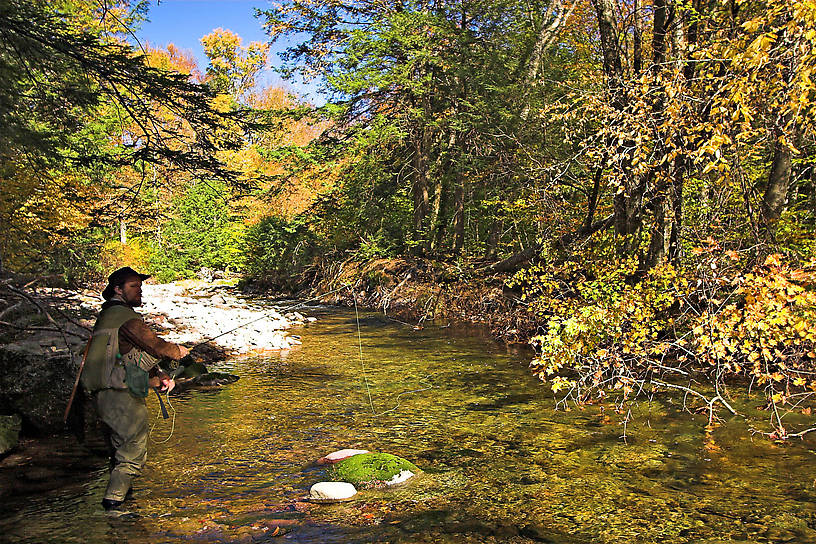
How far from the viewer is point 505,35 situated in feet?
63.1

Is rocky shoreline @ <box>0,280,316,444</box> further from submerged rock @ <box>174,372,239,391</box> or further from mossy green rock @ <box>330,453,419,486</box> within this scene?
mossy green rock @ <box>330,453,419,486</box>

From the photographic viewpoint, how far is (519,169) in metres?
13.8

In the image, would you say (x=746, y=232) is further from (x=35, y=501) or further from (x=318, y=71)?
(x=318, y=71)

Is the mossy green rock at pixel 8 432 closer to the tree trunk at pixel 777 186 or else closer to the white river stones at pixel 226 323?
the white river stones at pixel 226 323

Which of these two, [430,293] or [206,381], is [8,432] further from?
[430,293]

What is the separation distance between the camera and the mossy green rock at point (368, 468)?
5508 mm

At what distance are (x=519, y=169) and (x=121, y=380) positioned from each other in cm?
1053

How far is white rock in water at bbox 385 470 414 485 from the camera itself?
5539 mm

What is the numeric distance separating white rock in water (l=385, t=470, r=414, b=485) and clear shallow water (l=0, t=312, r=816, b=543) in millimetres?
114

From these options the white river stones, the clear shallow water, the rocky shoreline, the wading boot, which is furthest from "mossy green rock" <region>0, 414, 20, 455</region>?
the white river stones

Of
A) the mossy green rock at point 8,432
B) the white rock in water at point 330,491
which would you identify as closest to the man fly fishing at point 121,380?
the white rock in water at point 330,491

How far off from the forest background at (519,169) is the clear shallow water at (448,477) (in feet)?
2.23

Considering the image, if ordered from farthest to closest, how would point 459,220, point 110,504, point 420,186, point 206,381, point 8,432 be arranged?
point 420,186
point 459,220
point 206,381
point 8,432
point 110,504

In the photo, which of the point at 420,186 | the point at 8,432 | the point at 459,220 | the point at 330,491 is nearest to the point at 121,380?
the point at 330,491
